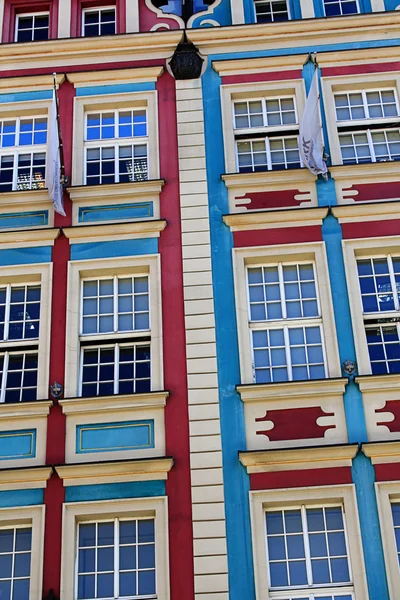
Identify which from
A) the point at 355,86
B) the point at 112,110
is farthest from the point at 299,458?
the point at 112,110

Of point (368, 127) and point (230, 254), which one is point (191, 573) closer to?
point (230, 254)

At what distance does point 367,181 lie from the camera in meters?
18.2

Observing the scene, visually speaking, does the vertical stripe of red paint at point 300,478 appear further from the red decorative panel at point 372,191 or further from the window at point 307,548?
the red decorative panel at point 372,191

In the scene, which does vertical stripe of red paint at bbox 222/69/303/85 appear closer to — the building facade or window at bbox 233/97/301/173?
the building facade

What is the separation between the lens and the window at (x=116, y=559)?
14.7 m

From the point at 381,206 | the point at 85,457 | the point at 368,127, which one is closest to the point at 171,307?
the point at 85,457

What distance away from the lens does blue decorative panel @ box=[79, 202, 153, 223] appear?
59.7 feet

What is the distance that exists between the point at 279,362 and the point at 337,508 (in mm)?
2684

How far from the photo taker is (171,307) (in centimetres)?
1692

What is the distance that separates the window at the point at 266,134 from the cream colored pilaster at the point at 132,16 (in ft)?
9.35

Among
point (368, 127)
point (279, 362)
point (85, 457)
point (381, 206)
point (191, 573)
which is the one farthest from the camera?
point (368, 127)

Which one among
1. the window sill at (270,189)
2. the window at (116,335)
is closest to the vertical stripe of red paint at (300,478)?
the window at (116,335)

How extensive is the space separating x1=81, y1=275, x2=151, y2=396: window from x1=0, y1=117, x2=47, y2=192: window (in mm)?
2762

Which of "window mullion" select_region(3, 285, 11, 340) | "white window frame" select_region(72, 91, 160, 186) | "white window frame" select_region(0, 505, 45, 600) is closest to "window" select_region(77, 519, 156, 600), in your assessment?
"white window frame" select_region(0, 505, 45, 600)
